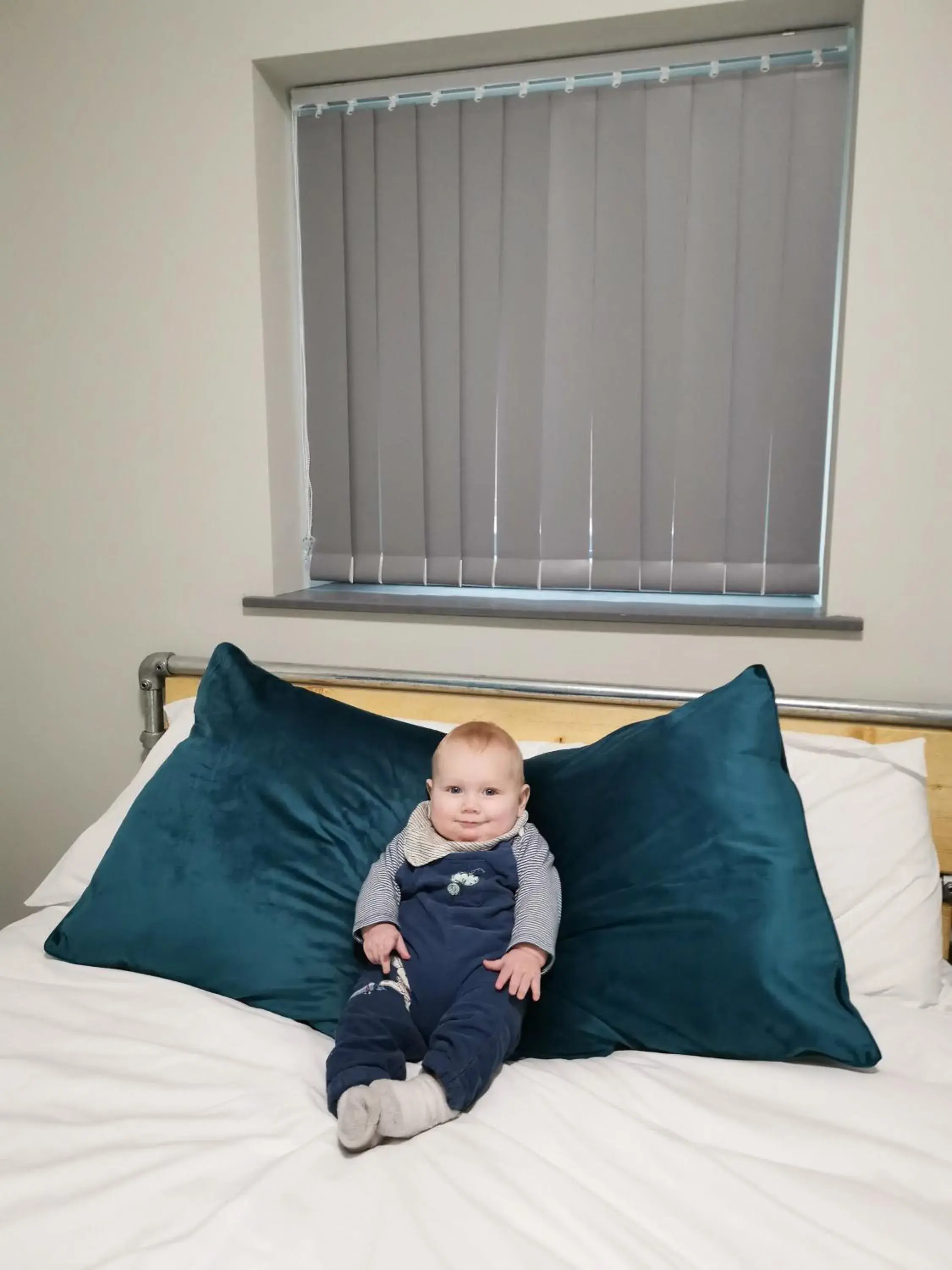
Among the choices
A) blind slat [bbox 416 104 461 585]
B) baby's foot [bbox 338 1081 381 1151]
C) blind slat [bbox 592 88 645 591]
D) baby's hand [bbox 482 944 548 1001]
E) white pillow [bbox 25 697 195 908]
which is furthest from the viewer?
blind slat [bbox 416 104 461 585]

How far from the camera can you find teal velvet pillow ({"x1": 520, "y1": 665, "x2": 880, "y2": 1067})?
1.20m

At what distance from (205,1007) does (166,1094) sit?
18cm

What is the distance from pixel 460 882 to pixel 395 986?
167 millimetres

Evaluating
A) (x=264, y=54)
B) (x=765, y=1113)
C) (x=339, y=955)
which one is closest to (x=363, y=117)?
(x=264, y=54)

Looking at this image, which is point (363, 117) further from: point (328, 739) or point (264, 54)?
point (328, 739)

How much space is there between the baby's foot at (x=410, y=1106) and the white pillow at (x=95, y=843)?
2.32ft

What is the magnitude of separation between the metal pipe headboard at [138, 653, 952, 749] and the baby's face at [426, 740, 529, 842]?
0.45 metres

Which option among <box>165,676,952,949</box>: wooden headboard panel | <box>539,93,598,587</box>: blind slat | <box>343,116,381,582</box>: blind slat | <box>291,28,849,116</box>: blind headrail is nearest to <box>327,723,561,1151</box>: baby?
<box>165,676,952,949</box>: wooden headboard panel

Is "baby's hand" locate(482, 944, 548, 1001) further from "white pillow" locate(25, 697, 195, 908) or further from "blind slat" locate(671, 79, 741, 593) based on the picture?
"blind slat" locate(671, 79, 741, 593)

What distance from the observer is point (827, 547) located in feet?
6.01

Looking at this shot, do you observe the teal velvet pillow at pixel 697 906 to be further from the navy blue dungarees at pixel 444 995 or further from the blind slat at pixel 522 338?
the blind slat at pixel 522 338

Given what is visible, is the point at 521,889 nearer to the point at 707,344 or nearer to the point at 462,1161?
the point at 462,1161

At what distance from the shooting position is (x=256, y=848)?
4.71 feet

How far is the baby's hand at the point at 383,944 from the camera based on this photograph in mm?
1310
